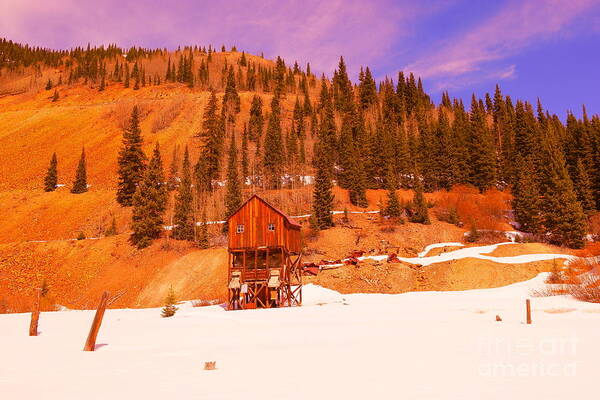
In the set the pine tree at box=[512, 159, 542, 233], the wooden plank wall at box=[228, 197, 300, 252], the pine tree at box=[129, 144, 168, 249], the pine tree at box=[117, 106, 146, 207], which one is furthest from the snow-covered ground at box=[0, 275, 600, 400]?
the pine tree at box=[117, 106, 146, 207]

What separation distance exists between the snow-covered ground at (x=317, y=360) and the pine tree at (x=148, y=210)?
31.7m

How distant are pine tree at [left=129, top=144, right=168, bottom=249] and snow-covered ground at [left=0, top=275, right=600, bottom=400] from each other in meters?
31.7

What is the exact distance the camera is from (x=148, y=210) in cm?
5091

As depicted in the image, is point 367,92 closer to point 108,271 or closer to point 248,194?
point 248,194

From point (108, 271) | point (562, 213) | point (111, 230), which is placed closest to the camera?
point (108, 271)

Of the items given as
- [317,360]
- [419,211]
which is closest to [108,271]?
[317,360]

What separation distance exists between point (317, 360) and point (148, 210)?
154ft

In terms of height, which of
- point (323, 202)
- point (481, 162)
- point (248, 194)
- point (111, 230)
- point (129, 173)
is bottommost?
point (111, 230)

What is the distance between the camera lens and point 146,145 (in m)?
89.4

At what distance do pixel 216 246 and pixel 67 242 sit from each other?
21.0 meters

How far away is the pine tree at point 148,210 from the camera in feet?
160

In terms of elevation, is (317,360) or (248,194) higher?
(248,194)

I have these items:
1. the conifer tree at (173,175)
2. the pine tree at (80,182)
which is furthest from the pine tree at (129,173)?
the pine tree at (80,182)

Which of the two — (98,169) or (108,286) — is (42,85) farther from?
(108,286)
